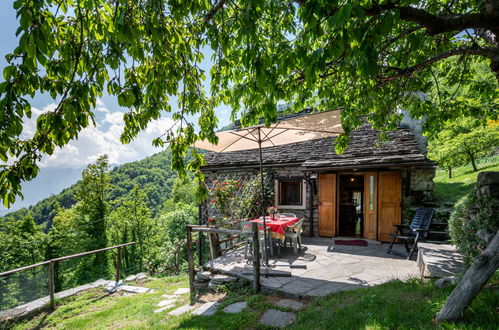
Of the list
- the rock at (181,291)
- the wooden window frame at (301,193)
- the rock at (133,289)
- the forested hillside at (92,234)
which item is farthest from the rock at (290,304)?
the forested hillside at (92,234)

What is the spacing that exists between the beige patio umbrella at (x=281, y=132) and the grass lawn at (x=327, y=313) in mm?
1672

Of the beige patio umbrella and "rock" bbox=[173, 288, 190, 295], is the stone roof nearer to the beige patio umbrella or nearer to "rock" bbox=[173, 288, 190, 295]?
the beige patio umbrella

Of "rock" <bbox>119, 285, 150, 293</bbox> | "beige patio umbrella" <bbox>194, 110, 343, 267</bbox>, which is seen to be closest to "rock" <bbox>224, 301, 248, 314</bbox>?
"beige patio umbrella" <bbox>194, 110, 343, 267</bbox>

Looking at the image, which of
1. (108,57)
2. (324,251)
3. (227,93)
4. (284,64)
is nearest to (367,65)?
(284,64)

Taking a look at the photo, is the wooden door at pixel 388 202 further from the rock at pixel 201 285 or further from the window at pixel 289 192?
the rock at pixel 201 285

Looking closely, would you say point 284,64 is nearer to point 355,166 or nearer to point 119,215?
point 355,166

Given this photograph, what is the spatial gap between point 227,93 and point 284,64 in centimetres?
206

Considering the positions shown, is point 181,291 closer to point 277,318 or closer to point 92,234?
point 277,318

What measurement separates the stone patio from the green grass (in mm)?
3380

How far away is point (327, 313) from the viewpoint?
3.33 metres

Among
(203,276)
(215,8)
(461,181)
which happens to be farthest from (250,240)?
(461,181)

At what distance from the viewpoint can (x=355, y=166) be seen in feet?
24.4

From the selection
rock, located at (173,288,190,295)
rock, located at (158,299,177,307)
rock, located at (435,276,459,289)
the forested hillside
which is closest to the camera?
rock, located at (435,276,459,289)

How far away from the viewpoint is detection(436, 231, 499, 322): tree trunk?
2.34 m
